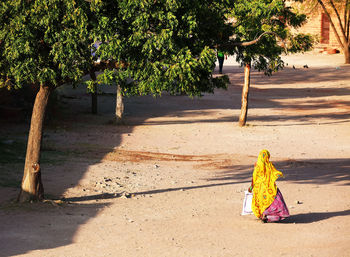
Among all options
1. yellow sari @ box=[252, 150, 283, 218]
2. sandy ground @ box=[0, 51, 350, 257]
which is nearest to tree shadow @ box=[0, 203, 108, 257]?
sandy ground @ box=[0, 51, 350, 257]

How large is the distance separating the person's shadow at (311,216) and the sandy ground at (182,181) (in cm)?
3

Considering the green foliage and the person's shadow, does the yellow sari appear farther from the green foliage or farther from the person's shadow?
the green foliage

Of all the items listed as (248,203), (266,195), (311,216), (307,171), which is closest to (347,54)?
(307,171)

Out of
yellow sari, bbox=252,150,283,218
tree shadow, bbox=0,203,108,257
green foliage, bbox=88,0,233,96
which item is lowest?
tree shadow, bbox=0,203,108,257

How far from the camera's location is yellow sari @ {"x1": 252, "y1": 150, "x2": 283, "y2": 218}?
39.5ft

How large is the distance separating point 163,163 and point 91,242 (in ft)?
29.1

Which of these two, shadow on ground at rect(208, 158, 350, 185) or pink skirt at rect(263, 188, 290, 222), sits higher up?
pink skirt at rect(263, 188, 290, 222)

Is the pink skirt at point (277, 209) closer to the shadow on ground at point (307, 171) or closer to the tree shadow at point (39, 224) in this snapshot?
the tree shadow at point (39, 224)

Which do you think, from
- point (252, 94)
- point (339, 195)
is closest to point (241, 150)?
point (339, 195)

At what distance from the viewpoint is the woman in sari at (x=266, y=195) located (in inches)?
473

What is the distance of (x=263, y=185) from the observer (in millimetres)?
12125

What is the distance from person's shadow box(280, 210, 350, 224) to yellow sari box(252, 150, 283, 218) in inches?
28.8

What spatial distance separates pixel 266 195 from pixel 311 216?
1.53 metres

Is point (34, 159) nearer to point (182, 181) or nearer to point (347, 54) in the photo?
point (182, 181)
